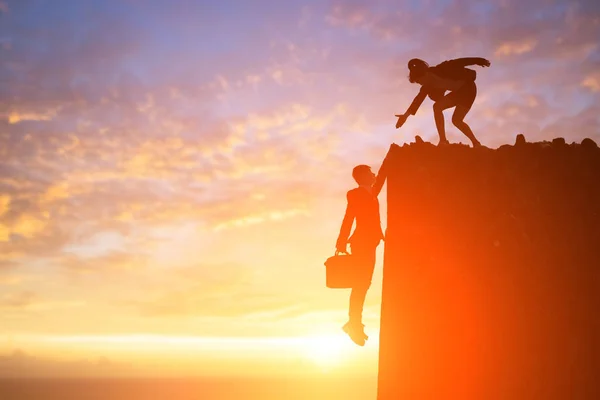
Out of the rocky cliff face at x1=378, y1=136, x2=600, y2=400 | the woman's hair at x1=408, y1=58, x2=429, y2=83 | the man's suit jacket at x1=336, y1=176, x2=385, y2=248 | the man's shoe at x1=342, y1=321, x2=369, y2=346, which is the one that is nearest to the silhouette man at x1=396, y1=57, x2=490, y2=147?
the woman's hair at x1=408, y1=58, x2=429, y2=83

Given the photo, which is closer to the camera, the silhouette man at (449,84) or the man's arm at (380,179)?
the man's arm at (380,179)

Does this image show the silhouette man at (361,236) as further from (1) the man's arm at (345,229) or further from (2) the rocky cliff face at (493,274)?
(2) the rocky cliff face at (493,274)

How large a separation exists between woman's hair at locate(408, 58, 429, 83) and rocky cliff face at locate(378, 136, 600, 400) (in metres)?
1.52

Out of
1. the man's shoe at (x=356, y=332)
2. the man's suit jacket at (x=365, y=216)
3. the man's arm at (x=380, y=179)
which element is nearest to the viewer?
the man's arm at (x=380, y=179)

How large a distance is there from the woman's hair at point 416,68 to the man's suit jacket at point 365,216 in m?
1.75

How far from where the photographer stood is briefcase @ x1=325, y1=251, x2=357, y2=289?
8812mm

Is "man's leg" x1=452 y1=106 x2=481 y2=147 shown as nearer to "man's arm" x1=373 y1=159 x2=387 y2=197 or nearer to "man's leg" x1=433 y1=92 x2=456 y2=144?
"man's leg" x1=433 y1=92 x2=456 y2=144

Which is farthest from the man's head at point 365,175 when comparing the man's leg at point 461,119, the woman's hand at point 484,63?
the woman's hand at point 484,63

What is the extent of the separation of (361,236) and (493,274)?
204cm

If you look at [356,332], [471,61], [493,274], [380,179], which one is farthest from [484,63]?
[356,332]

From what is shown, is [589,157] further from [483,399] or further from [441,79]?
[483,399]

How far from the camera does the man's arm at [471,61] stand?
29.4 feet

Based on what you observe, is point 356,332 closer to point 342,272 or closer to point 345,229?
point 342,272

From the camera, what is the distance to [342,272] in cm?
884
